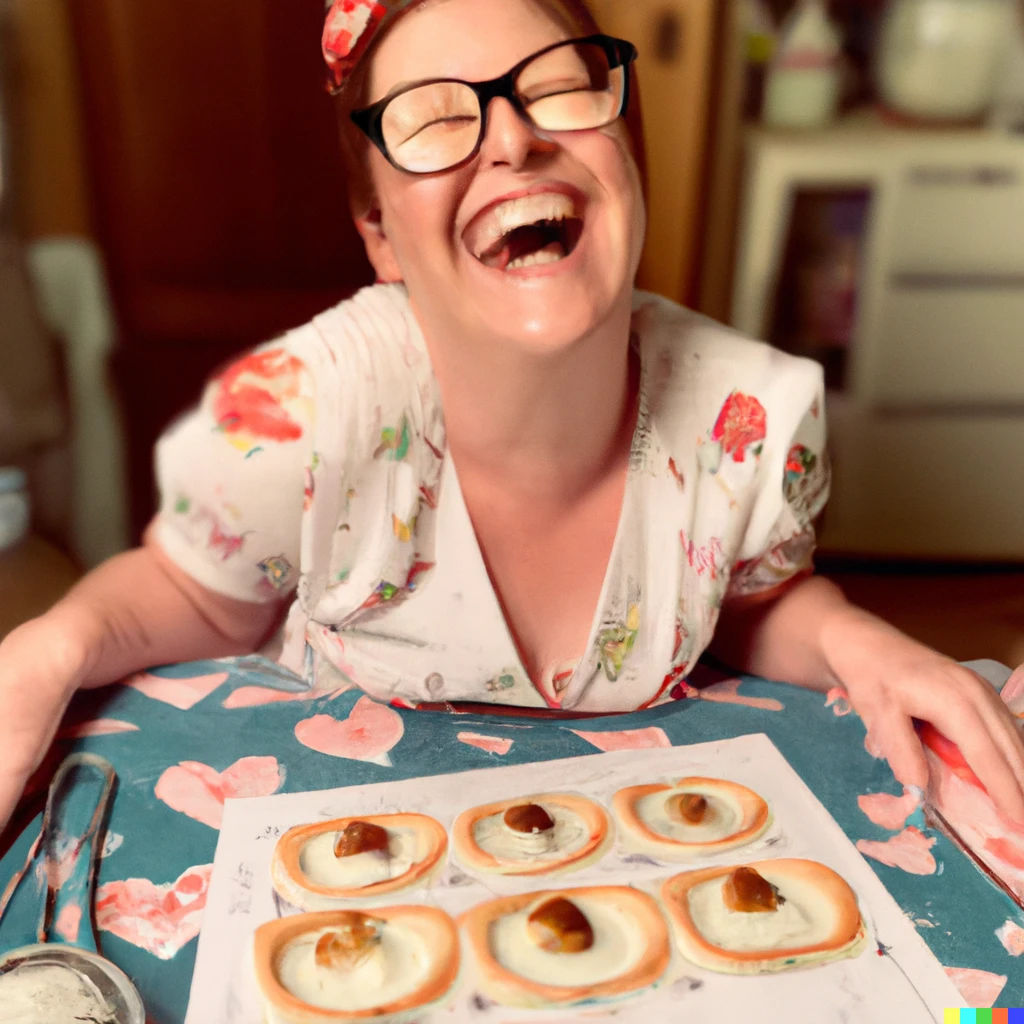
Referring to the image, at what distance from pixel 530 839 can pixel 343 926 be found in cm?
11

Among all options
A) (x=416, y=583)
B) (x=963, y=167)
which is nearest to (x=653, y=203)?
(x=963, y=167)

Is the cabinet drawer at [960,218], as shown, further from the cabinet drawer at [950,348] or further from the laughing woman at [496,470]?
the laughing woman at [496,470]

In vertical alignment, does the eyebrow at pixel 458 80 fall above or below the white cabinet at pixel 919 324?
above

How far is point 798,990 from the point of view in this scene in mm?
433

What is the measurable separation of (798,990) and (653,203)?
0.57m

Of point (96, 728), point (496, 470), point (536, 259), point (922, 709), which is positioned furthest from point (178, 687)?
point (922, 709)

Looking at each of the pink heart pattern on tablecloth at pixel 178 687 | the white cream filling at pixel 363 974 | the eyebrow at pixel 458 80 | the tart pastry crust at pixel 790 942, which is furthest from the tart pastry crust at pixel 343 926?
the eyebrow at pixel 458 80

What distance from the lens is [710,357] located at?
2.26 ft

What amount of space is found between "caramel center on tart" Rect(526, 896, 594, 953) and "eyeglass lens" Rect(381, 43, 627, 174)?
1.34 feet

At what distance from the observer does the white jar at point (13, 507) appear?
72cm

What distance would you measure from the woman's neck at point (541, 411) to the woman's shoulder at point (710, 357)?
3cm

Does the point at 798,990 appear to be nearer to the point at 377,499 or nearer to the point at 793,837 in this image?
the point at 793,837

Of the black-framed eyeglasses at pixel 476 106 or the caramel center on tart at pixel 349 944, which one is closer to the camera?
the caramel center on tart at pixel 349 944

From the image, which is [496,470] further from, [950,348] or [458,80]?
[950,348]
